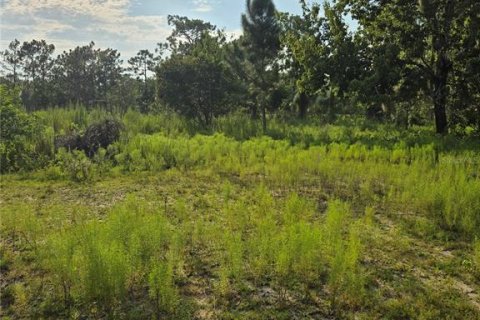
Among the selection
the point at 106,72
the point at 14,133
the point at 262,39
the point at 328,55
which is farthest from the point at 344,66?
the point at 106,72

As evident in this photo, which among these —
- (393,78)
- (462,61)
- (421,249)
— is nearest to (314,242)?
(421,249)

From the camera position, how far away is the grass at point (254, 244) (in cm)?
403

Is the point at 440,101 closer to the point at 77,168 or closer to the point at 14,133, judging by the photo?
the point at 77,168

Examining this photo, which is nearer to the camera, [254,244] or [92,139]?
[254,244]

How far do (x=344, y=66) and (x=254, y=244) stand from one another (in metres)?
11.4

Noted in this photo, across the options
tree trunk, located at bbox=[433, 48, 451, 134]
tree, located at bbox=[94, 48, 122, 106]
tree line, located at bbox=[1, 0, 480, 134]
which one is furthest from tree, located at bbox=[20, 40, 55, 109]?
tree trunk, located at bbox=[433, 48, 451, 134]

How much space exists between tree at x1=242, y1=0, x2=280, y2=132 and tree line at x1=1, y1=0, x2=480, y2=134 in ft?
0.16

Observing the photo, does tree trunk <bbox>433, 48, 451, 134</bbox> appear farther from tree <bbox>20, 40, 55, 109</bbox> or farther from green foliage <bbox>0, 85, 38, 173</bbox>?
tree <bbox>20, 40, 55, 109</bbox>

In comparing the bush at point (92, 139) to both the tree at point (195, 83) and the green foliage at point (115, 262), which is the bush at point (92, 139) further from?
the green foliage at point (115, 262)

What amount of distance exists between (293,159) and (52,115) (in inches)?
456

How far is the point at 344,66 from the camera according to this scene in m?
14.7

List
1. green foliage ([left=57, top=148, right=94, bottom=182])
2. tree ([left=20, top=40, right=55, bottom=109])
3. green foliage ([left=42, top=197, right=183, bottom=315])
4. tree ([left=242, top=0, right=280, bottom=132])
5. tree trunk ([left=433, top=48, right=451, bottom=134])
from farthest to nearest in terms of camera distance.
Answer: tree ([left=20, top=40, right=55, bottom=109]) < tree ([left=242, top=0, right=280, bottom=132]) < tree trunk ([left=433, top=48, right=451, bottom=134]) < green foliage ([left=57, top=148, right=94, bottom=182]) < green foliage ([left=42, top=197, right=183, bottom=315])

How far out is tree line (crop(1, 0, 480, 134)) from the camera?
13648 mm

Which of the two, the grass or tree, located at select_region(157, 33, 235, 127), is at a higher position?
tree, located at select_region(157, 33, 235, 127)
